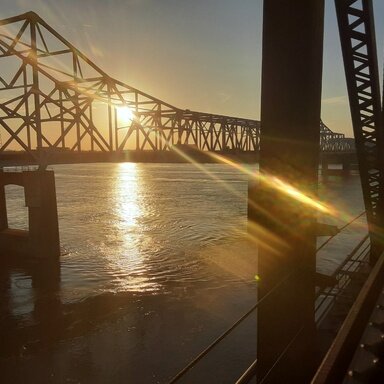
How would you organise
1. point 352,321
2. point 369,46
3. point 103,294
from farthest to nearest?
point 103,294, point 369,46, point 352,321

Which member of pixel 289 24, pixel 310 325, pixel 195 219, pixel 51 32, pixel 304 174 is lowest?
pixel 195 219

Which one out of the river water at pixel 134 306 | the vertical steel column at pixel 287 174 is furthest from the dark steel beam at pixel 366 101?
the river water at pixel 134 306

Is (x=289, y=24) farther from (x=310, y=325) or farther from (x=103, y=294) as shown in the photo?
(x=103, y=294)

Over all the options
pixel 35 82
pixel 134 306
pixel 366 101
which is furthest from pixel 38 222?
pixel 366 101

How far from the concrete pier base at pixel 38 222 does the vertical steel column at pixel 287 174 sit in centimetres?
3547

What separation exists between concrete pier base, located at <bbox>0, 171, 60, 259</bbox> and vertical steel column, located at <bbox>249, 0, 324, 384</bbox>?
35.5 m

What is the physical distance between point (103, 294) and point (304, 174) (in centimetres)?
2420

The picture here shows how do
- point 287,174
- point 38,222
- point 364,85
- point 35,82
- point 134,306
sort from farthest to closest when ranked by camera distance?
1. point 35,82
2. point 38,222
3. point 134,306
4. point 364,85
5. point 287,174

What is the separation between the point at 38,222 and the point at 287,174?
119 ft

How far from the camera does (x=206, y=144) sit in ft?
308

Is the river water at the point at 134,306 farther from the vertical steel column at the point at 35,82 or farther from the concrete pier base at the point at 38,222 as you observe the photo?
the vertical steel column at the point at 35,82

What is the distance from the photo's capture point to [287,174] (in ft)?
15.2

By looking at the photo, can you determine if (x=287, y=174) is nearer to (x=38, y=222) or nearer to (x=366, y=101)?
(x=366, y=101)

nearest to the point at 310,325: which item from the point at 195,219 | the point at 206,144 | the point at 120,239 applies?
the point at 120,239
